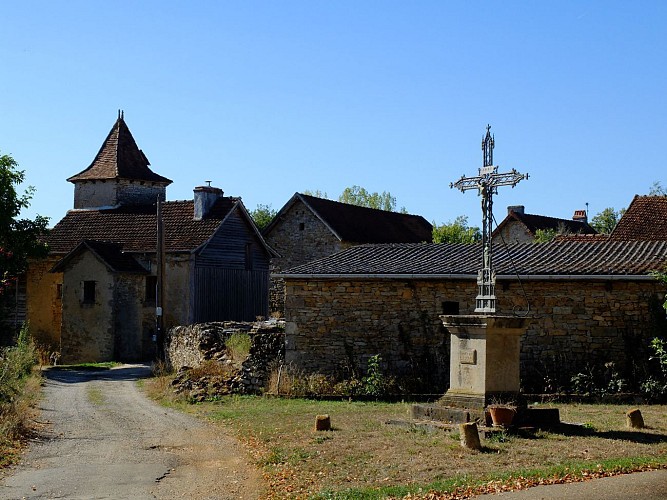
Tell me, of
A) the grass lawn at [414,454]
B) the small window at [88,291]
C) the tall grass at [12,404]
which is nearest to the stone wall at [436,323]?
the grass lawn at [414,454]

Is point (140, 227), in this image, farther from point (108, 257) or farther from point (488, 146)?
point (488, 146)

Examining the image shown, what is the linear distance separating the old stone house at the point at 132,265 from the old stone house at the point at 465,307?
9.06 metres

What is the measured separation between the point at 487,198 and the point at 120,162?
89.9 feet

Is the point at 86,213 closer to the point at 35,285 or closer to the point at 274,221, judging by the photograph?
the point at 35,285

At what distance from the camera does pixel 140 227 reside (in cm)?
3644

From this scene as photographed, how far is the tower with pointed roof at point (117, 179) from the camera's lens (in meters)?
38.9

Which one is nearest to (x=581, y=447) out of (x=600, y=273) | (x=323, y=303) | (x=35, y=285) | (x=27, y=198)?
(x=600, y=273)

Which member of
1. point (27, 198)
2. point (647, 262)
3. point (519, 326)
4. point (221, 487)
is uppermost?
point (27, 198)

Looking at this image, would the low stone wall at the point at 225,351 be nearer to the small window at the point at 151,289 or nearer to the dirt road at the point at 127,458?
the dirt road at the point at 127,458

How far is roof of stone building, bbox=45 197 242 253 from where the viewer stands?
3516 cm

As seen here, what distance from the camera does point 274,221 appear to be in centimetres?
4322

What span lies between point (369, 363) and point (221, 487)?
10.6 m

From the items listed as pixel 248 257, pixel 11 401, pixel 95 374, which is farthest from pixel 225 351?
pixel 248 257

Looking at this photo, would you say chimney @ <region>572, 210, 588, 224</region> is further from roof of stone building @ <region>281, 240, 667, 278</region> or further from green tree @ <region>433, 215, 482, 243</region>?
roof of stone building @ <region>281, 240, 667, 278</region>
